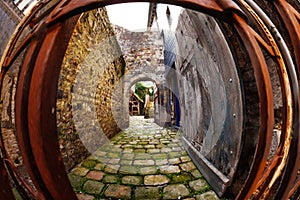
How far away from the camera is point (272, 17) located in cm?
111

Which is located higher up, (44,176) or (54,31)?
(54,31)

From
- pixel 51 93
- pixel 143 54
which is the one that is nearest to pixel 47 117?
pixel 51 93

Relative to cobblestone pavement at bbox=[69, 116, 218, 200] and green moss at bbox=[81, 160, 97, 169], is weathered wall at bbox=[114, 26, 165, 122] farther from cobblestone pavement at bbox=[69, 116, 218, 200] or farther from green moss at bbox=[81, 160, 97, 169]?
green moss at bbox=[81, 160, 97, 169]

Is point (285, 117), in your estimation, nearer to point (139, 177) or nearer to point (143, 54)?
point (139, 177)

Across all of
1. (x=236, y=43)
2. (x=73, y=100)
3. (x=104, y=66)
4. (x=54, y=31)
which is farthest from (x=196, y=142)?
(x=104, y=66)

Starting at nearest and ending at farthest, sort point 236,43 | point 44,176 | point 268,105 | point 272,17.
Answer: point 44,176 → point 268,105 → point 272,17 → point 236,43

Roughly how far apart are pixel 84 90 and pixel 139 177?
2224 mm

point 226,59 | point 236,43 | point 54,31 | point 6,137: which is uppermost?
point 236,43

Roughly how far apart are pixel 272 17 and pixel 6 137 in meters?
2.82

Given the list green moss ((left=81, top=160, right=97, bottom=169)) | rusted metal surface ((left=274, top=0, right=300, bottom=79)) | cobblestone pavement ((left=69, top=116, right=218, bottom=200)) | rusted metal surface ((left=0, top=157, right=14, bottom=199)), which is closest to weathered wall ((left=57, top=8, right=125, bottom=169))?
green moss ((left=81, top=160, right=97, bottom=169))

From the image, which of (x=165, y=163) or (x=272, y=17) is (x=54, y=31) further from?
(x=165, y=163)

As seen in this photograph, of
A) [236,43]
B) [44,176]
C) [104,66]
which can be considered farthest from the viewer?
[104,66]

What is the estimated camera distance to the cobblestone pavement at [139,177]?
1.75m

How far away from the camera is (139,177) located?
217cm
